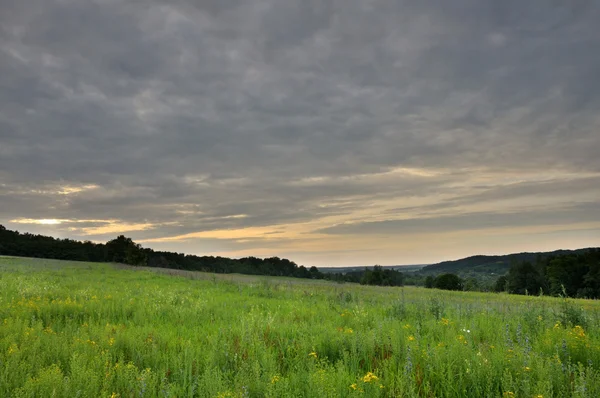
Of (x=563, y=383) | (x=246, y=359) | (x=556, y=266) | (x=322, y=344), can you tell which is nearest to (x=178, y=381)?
(x=246, y=359)

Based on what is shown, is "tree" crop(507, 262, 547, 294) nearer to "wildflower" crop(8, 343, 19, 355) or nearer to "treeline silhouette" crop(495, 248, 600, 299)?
"treeline silhouette" crop(495, 248, 600, 299)

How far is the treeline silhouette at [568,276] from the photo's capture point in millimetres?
65562

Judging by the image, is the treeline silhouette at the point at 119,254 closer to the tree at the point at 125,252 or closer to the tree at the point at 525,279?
the tree at the point at 125,252

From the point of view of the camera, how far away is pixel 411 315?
10.1m

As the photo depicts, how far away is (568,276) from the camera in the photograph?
70938 millimetres

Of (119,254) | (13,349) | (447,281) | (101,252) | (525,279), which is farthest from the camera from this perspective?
(101,252)

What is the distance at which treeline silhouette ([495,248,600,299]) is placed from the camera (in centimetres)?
6556

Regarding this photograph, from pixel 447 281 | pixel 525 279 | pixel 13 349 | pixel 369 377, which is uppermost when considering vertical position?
pixel 369 377

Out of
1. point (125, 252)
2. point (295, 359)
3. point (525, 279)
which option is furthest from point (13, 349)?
point (525, 279)

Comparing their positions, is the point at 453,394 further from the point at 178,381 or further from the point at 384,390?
the point at 178,381

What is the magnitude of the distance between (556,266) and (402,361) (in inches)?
3285

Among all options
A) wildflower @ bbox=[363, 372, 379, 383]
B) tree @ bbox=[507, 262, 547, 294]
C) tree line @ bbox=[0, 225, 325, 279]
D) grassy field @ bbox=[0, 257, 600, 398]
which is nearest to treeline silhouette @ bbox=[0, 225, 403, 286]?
tree line @ bbox=[0, 225, 325, 279]

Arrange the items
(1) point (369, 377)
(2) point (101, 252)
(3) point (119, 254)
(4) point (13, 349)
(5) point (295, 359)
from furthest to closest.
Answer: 1. (2) point (101, 252)
2. (3) point (119, 254)
3. (4) point (13, 349)
4. (5) point (295, 359)
5. (1) point (369, 377)

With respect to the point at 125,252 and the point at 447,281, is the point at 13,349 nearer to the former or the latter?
the point at 125,252
